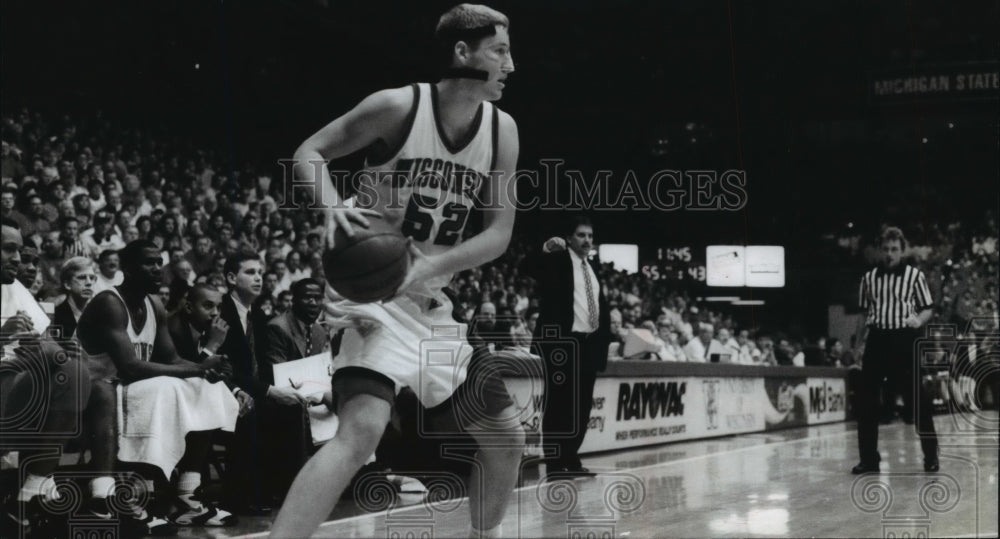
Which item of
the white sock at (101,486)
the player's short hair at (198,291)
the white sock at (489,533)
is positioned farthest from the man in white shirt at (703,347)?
the white sock at (489,533)

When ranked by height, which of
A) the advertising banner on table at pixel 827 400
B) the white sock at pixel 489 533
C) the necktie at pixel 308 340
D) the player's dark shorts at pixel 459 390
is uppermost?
the necktie at pixel 308 340

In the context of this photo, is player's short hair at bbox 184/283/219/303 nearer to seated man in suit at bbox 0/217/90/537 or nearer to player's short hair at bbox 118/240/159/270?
player's short hair at bbox 118/240/159/270

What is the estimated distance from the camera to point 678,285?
31469mm

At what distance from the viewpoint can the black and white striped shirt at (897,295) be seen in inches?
323

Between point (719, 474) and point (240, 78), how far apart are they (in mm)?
12925

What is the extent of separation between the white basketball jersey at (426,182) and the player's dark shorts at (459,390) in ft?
1.10

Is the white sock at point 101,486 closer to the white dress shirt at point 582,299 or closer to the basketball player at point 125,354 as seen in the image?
the basketball player at point 125,354

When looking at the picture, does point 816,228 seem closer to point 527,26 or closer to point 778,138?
point 778,138

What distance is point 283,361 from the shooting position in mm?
6445

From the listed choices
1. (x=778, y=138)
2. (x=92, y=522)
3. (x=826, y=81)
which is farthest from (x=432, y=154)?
(x=778, y=138)

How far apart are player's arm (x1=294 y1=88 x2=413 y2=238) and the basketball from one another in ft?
0.14

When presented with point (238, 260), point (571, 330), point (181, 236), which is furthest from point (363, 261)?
point (181, 236)

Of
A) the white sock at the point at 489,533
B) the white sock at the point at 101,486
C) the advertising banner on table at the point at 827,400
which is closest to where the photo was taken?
the white sock at the point at 489,533

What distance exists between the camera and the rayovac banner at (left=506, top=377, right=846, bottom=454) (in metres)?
10.2
